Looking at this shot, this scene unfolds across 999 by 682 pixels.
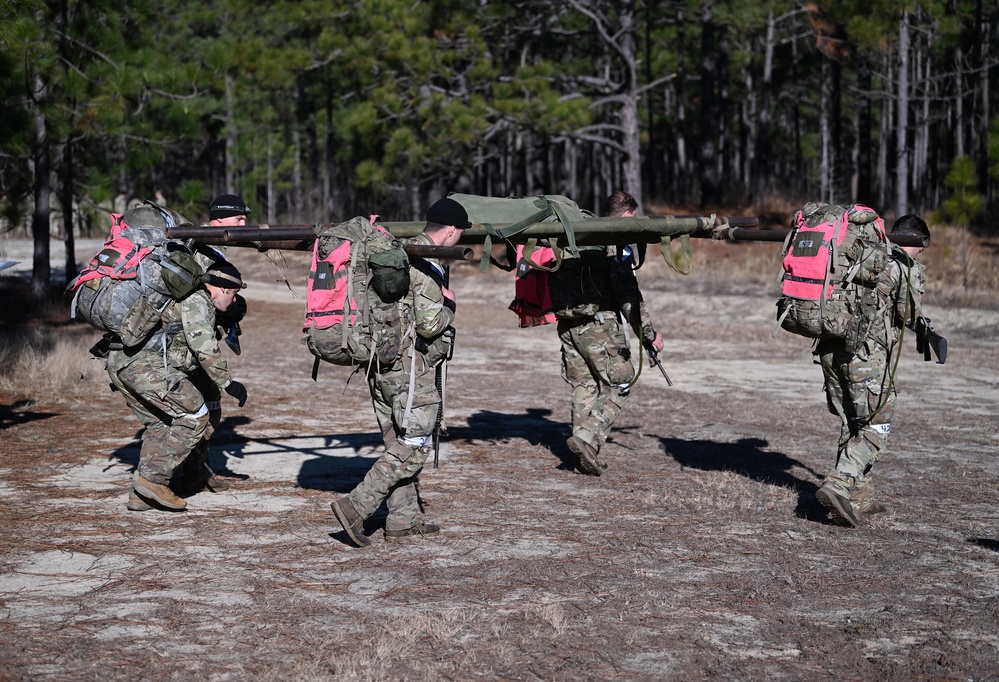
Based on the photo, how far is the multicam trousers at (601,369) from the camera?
8422 millimetres

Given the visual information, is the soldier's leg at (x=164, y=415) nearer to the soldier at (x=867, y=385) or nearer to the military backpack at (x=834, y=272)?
the military backpack at (x=834, y=272)

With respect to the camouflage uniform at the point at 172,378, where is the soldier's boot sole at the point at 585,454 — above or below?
below

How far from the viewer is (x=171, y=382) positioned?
22.4ft

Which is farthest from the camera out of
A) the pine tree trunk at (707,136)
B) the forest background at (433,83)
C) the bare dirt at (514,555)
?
the pine tree trunk at (707,136)

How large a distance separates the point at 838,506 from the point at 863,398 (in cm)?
70

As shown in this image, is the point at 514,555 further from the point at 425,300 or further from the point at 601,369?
the point at 601,369

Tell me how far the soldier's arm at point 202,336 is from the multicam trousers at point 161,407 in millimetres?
225

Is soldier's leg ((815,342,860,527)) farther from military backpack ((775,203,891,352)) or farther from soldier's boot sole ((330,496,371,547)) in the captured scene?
soldier's boot sole ((330,496,371,547))

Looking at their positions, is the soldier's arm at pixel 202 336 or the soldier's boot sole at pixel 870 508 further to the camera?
the soldier's boot sole at pixel 870 508

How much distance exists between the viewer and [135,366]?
22.3 ft

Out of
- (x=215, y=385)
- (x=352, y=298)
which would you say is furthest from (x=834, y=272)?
(x=215, y=385)

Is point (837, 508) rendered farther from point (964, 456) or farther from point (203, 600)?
point (203, 600)

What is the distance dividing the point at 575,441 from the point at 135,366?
3226mm

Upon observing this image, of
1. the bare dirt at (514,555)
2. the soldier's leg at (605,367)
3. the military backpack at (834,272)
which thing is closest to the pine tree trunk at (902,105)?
the bare dirt at (514,555)
